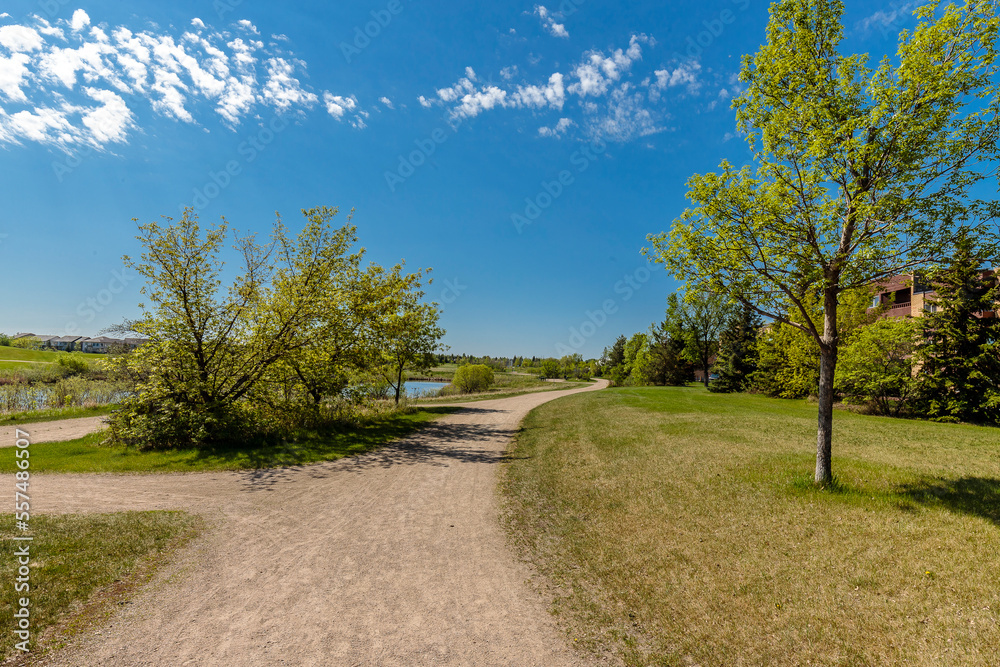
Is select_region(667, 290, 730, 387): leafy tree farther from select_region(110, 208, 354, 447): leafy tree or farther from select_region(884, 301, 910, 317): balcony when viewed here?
select_region(110, 208, 354, 447): leafy tree

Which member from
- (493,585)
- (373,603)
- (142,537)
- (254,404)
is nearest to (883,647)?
(493,585)

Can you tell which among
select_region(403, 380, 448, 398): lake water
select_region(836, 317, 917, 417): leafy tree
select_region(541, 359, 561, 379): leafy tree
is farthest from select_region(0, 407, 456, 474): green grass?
select_region(541, 359, 561, 379): leafy tree

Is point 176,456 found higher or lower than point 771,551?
lower

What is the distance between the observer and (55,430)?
13.9 metres

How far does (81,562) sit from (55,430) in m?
13.7

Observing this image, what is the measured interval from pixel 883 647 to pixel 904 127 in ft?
26.6

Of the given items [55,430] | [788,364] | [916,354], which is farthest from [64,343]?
[916,354]

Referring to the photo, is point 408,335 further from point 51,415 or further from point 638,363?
point 638,363

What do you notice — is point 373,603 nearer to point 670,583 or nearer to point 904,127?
point 670,583

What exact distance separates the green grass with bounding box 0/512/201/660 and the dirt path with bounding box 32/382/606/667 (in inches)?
14.1

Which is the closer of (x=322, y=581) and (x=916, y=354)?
(x=322, y=581)

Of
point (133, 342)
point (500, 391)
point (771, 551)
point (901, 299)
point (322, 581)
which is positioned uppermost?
point (901, 299)

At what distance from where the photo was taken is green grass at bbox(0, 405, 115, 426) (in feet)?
51.2
